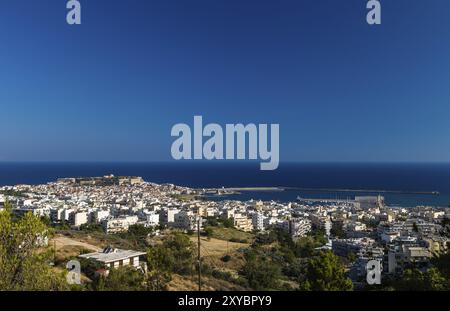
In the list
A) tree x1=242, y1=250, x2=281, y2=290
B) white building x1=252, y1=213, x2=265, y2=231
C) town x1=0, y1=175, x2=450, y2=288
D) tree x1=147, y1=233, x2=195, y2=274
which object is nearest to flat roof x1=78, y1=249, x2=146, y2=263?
tree x1=147, y1=233, x2=195, y2=274

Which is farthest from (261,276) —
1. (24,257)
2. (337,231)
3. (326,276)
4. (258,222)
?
(258,222)

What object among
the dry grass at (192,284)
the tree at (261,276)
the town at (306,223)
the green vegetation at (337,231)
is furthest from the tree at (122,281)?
the green vegetation at (337,231)

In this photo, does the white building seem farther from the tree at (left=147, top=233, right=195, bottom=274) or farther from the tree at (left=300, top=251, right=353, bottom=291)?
the tree at (left=300, top=251, right=353, bottom=291)

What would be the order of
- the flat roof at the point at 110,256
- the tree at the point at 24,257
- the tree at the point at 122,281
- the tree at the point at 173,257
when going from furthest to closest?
the flat roof at the point at 110,256, the tree at the point at 173,257, the tree at the point at 122,281, the tree at the point at 24,257

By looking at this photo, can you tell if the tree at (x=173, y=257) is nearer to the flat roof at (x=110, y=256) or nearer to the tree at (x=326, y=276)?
the flat roof at (x=110, y=256)

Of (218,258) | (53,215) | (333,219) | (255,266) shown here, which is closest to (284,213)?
(333,219)

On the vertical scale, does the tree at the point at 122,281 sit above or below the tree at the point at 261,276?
above

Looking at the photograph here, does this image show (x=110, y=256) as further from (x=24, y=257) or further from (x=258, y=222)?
(x=258, y=222)
